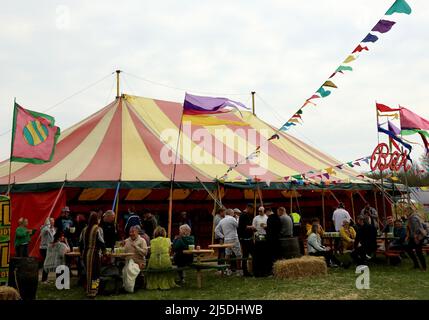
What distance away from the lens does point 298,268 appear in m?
7.98

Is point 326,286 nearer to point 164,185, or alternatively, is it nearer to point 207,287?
point 207,287

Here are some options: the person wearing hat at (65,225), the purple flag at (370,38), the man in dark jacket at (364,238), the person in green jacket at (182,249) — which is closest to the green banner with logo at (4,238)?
the person in green jacket at (182,249)

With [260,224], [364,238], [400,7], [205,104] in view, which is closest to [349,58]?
[400,7]

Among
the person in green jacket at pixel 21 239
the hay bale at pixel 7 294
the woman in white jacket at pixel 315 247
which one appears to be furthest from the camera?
the woman in white jacket at pixel 315 247

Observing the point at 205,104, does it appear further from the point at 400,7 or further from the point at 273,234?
the point at 400,7

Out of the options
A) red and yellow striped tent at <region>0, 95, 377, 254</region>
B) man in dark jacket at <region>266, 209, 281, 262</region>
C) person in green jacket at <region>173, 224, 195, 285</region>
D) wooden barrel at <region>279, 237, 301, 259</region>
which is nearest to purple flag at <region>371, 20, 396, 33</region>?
man in dark jacket at <region>266, 209, 281, 262</region>

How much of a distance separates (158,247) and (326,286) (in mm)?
2478

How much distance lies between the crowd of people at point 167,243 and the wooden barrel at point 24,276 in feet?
2.56

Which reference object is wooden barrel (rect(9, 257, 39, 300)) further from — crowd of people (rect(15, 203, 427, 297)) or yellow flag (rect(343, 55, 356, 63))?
yellow flag (rect(343, 55, 356, 63))

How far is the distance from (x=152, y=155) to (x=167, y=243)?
413cm

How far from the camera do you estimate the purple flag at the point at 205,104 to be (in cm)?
984

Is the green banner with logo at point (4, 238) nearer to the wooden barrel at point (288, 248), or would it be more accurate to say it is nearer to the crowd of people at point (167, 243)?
the crowd of people at point (167, 243)

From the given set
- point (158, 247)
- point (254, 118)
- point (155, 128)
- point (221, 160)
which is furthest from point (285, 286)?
point (254, 118)

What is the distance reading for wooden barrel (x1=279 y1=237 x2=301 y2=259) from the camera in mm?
8539
